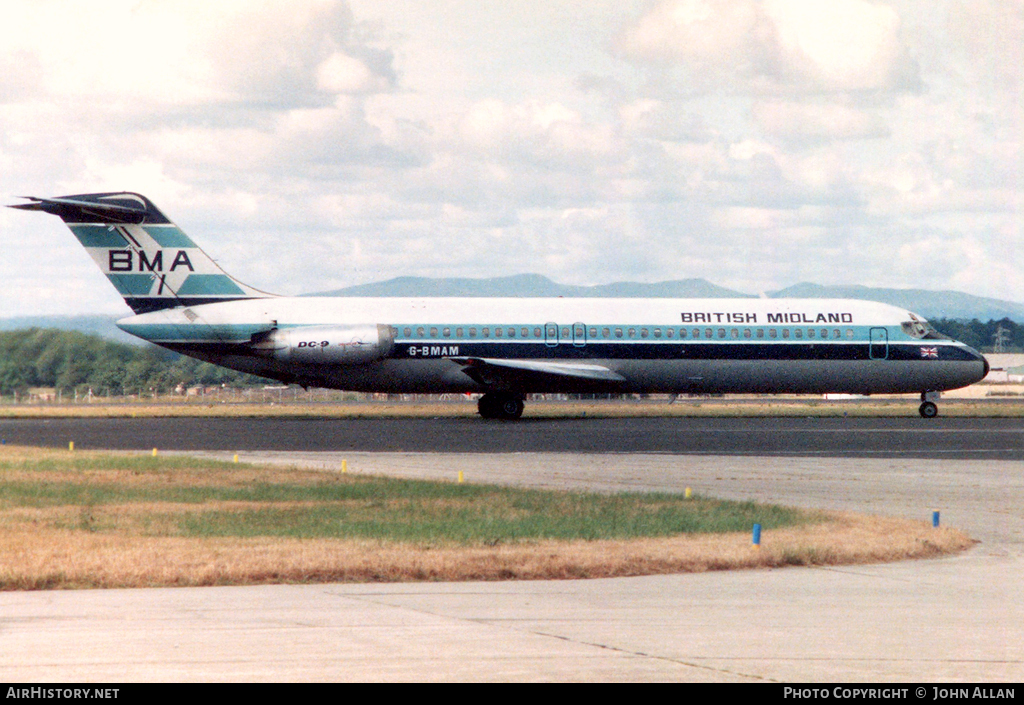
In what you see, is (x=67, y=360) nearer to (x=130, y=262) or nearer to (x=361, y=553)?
(x=130, y=262)

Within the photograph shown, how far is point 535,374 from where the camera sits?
43469mm

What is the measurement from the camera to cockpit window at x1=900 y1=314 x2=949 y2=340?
47.2 m

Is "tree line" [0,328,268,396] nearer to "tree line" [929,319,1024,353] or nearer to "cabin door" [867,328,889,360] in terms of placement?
"cabin door" [867,328,889,360]

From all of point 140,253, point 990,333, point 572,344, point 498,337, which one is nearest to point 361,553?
point 498,337

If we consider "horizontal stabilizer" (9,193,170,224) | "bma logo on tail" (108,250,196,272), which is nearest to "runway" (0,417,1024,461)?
"bma logo on tail" (108,250,196,272)

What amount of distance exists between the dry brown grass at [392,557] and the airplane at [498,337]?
2647cm

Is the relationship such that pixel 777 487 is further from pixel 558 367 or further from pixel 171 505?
pixel 558 367

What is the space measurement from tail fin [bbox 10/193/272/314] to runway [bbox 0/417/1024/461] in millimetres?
4540

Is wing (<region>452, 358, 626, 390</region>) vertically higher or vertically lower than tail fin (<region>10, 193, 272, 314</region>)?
lower

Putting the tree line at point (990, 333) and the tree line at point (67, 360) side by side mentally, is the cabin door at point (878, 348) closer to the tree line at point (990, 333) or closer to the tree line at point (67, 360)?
the tree line at point (67, 360)

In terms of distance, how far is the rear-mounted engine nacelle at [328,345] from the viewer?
42594 mm

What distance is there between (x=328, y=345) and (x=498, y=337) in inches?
241

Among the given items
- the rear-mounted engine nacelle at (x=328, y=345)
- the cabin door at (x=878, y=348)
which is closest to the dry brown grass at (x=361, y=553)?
the rear-mounted engine nacelle at (x=328, y=345)

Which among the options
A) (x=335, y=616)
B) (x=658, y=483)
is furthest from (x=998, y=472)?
(x=335, y=616)
